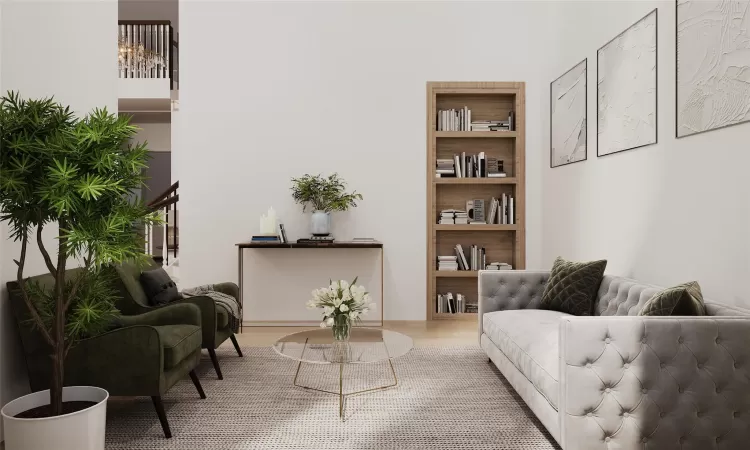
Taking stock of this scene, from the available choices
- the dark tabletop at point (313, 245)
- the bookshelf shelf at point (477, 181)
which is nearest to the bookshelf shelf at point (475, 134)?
the bookshelf shelf at point (477, 181)

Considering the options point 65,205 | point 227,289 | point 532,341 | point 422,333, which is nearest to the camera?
point 65,205

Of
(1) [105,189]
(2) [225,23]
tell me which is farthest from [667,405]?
(2) [225,23]

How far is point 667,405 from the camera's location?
2.14m

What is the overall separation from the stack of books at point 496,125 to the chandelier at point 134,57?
5455 millimetres

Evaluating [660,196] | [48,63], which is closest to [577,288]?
[660,196]

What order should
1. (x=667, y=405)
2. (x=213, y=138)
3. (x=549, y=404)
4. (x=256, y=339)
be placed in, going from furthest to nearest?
(x=213, y=138)
(x=256, y=339)
(x=549, y=404)
(x=667, y=405)

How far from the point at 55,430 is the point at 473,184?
437cm

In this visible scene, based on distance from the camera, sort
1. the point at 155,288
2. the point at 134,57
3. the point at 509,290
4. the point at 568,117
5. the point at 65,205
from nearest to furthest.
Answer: the point at 65,205 → the point at 155,288 → the point at 509,290 → the point at 568,117 → the point at 134,57

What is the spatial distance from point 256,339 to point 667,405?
3.52 meters

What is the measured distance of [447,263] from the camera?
17.9 feet

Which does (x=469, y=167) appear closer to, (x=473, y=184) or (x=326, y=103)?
(x=473, y=184)

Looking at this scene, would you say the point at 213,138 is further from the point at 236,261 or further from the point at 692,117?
the point at 692,117

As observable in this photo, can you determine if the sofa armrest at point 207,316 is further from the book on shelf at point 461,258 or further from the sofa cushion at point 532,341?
the book on shelf at point 461,258

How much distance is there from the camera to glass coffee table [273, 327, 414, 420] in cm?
292
